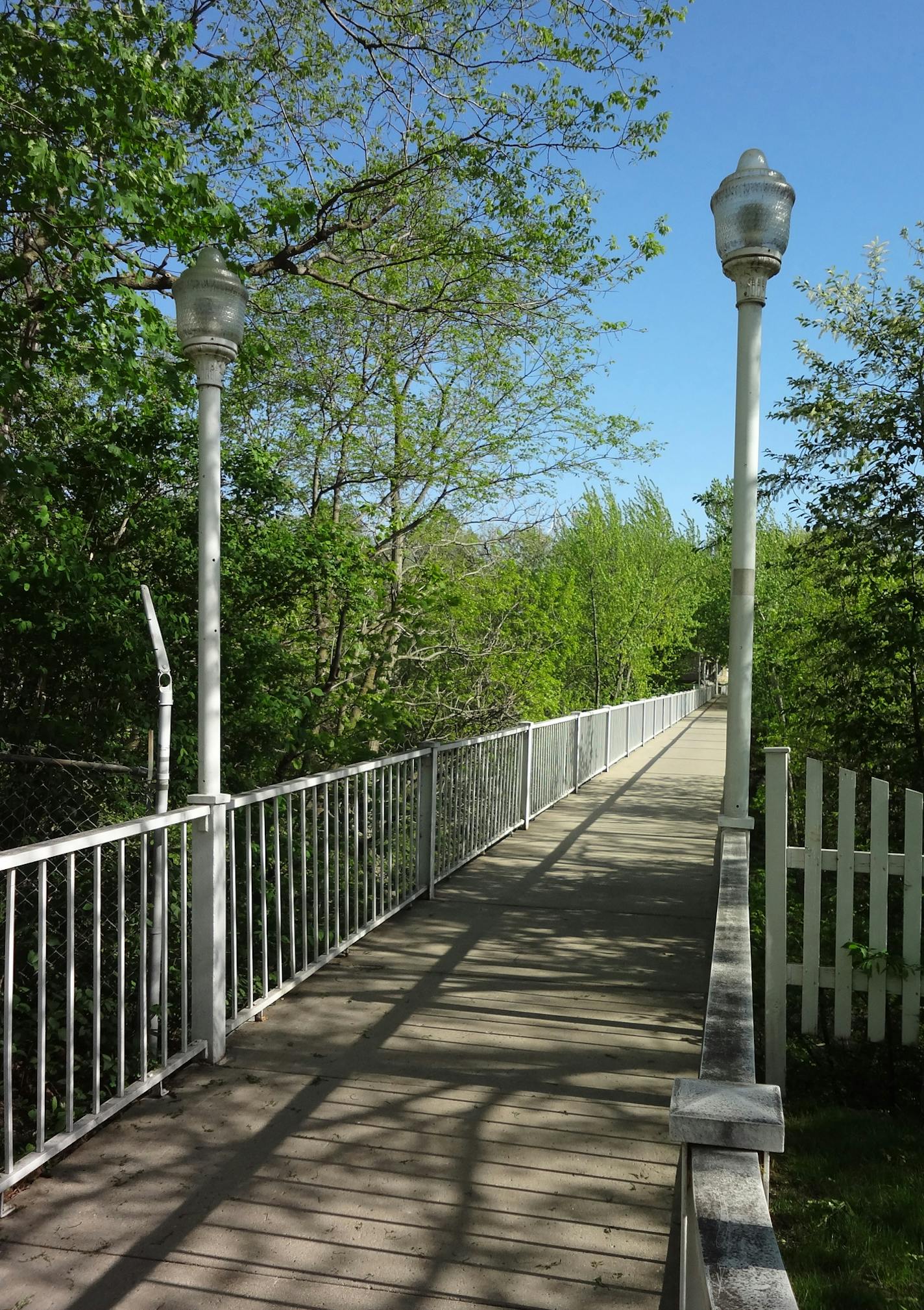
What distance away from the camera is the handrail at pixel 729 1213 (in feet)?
3.99

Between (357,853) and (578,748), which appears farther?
(578,748)

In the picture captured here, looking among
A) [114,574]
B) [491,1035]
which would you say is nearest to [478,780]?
[114,574]

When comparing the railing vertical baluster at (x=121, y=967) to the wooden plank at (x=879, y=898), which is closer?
the railing vertical baluster at (x=121, y=967)

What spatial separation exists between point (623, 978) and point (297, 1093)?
7.34ft

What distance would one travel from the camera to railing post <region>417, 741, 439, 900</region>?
700 cm

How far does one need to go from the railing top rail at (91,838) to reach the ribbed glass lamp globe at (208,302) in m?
2.02

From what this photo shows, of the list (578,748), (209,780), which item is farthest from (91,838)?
(578,748)

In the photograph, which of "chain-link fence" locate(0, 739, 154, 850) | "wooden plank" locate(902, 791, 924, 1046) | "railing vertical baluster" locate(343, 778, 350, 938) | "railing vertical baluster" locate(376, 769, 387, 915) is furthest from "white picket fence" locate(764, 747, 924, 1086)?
"chain-link fence" locate(0, 739, 154, 850)

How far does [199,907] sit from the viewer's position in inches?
159

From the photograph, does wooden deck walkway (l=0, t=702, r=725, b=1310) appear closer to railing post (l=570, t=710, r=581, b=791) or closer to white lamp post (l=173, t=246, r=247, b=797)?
white lamp post (l=173, t=246, r=247, b=797)

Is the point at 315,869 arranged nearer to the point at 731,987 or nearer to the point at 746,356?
the point at 731,987

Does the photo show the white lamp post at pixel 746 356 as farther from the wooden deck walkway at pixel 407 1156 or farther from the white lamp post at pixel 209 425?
the white lamp post at pixel 209 425

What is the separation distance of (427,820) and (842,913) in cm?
333

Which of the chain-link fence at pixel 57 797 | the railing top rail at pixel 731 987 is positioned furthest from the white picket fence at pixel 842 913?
the chain-link fence at pixel 57 797
